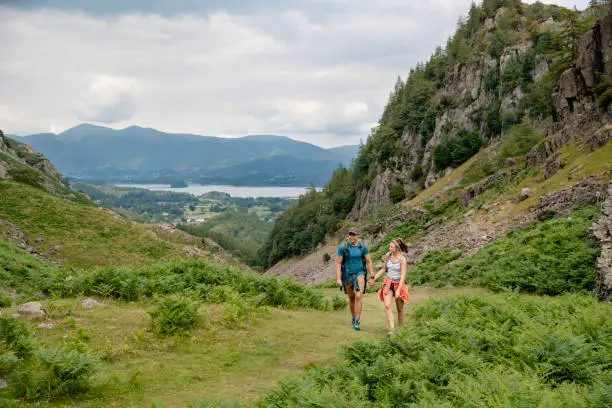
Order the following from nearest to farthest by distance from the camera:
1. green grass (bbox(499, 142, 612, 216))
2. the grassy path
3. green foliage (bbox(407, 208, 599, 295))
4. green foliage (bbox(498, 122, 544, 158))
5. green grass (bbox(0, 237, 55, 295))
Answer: the grassy path → green foliage (bbox(407, 208, 599, 295)) → green grass (bbox(0, 237, 55, 295)) → green grass (bbox(499, 142, 612, 216)) → green foliage (bbox(498, 122, 544, 158))

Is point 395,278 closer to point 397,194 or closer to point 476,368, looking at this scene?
point 476,368

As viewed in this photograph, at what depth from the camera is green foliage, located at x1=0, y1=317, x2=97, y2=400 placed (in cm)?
610

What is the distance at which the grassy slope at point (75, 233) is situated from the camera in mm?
30531

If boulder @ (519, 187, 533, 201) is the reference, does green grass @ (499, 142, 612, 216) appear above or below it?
above

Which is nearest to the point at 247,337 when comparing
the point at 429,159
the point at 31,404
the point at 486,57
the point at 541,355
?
the point at 31,404

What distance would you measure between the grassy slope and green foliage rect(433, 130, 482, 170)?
51675 mm

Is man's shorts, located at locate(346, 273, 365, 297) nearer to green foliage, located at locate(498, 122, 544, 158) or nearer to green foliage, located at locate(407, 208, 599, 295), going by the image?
green foliage, located at locate(407, 208, 599, 295)

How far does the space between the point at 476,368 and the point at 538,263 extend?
35.7 ft

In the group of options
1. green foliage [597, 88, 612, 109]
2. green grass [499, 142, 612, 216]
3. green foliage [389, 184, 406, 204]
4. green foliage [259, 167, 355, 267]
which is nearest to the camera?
green grass [499, 142, 612, 216]

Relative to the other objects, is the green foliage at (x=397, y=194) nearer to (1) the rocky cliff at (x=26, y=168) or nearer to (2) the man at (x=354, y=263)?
(1) the rocky cliff at (x=26, y=168)

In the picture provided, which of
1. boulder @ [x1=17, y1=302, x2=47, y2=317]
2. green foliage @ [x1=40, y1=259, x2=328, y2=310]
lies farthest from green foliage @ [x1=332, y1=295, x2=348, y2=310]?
boulder @ [x1=17, y1=302, x2=47, y2=317]

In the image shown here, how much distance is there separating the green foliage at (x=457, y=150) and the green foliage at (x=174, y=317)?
226ft

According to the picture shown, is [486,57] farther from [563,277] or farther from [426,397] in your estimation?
[426,397]

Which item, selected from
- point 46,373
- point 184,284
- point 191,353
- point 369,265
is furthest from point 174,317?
point 369,265
